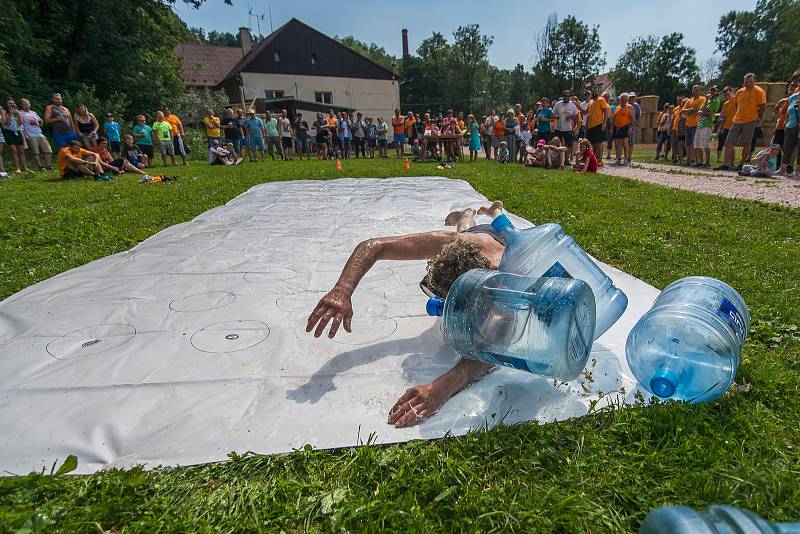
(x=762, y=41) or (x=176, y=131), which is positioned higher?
(x=762, y=41)

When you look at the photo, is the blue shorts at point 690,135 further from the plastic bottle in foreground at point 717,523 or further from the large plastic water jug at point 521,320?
the plastic bottle in foreground at point 717,523

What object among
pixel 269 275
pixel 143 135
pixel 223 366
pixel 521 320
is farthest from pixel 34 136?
pixel 521 320

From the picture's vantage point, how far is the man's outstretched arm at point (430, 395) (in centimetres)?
198

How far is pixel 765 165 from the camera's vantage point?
361 inches

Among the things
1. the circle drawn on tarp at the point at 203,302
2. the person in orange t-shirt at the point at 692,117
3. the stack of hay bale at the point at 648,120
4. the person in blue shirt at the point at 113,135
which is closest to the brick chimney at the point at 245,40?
the person in blue shirt at the point at 113,135

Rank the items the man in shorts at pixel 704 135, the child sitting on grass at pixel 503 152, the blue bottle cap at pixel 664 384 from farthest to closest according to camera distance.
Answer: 1. the child sitting on grass at pixel 503 152
2. the man in shorts at pixel 704 135
3. the blue bottle cap at pixel 664 384

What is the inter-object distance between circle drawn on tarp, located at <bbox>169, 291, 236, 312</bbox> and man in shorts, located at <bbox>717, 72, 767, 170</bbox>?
39.2 ft

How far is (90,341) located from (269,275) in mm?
1445

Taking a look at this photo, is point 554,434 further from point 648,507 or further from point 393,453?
point 393,453

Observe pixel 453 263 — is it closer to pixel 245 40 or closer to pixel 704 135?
pixel 704 135

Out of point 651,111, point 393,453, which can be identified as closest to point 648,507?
point 393,453

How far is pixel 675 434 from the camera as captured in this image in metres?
1.81

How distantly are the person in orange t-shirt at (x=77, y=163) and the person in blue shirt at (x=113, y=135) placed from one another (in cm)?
322

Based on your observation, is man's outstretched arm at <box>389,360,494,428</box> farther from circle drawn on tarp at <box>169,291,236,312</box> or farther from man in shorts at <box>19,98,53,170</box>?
man in shorts at <box>19,98,53,170</box>
